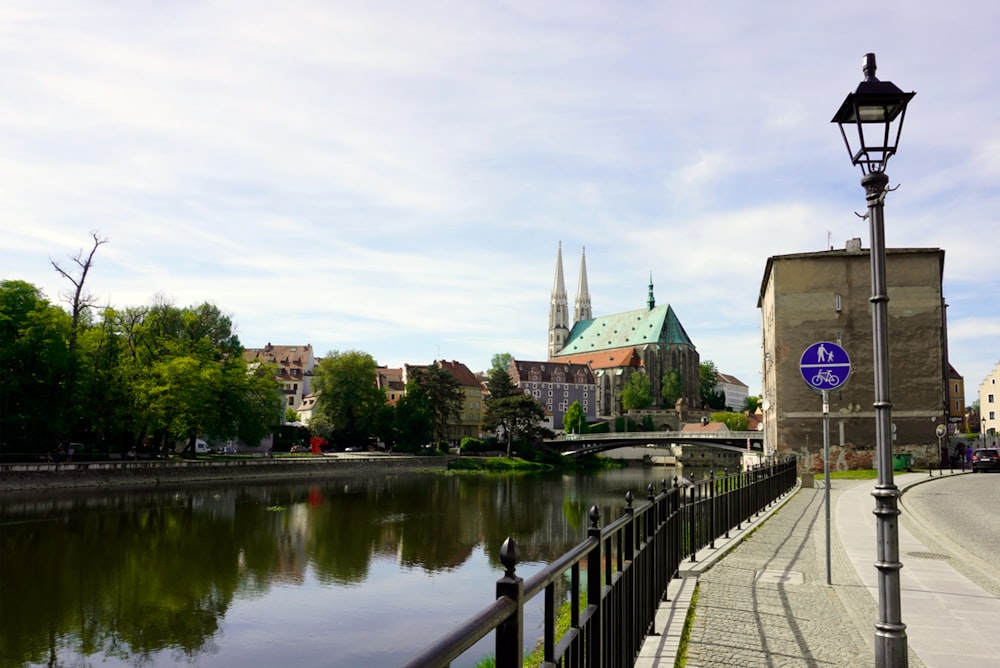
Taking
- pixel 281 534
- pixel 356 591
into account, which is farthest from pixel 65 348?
pixel 356 591

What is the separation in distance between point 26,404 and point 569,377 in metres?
114

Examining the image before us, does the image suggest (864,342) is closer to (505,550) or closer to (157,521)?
(157,521)

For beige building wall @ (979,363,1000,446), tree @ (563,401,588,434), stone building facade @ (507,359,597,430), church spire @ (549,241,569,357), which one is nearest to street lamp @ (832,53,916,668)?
beige building wall @ (979,363,1000,446)

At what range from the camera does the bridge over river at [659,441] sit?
235ft

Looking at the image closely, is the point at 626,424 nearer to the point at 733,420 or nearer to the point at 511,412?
the point at 733,420

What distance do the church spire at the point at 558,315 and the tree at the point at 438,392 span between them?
91065mm

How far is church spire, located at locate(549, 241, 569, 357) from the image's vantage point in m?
176

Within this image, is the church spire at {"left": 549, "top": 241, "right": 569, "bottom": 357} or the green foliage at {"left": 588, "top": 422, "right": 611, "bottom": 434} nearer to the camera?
the green foliage at {"left": 588, "top": 422, "right": 611, "bottom": 434}

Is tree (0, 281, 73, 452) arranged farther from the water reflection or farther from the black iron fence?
the black iron fence

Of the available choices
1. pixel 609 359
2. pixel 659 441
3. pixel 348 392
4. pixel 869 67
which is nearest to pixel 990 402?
pixel 659 441

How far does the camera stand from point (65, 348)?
41.5m

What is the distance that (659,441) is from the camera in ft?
272

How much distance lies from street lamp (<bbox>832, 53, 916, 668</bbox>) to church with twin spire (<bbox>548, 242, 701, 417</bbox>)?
138 meters

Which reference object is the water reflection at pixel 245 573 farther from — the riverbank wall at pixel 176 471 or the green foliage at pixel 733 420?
the green foliage at pixel 733 420
